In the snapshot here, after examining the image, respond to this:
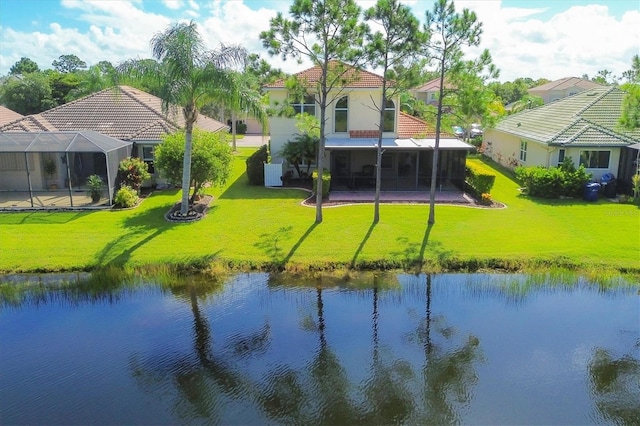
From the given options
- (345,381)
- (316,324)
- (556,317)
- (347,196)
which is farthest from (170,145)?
(556,317)

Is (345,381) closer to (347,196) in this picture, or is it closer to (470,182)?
(347,196)

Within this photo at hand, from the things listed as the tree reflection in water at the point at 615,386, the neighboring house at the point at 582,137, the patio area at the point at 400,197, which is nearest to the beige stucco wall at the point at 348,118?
the patio area at the point at 400,197

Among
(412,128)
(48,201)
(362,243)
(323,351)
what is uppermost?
(412,128)

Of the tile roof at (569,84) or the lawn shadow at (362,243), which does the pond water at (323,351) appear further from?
the tile roof at (569,84)

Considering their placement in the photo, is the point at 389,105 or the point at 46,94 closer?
the point at 389,105

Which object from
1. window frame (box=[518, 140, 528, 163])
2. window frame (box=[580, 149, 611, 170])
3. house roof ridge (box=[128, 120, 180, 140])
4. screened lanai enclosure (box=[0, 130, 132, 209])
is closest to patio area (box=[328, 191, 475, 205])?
window frame (box=[580, 149, 611, 170])

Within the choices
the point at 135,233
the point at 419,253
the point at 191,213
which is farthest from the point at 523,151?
the point at 135,233

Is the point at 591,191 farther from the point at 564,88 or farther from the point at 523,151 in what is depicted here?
the point at 564,88
